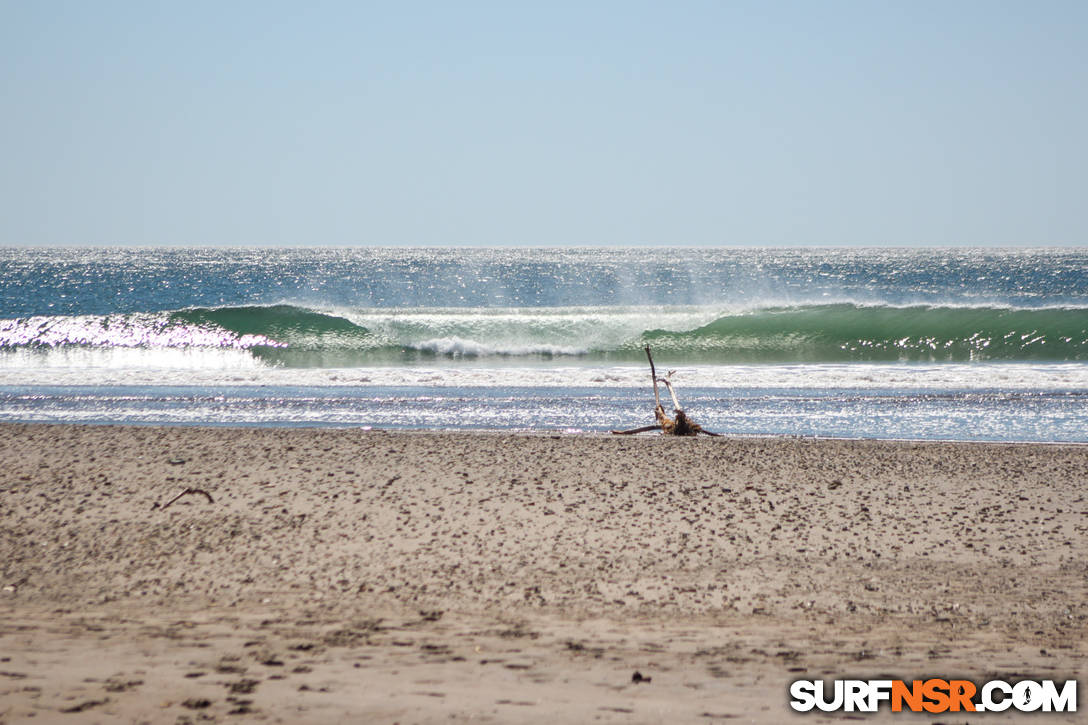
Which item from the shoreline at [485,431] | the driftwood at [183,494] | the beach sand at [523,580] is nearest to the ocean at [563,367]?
the shoreline at [485,431]

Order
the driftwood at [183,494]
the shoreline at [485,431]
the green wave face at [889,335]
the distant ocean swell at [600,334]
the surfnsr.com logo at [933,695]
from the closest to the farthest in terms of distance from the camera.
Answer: the surfnsr.com logo at [933,695] → the driftwood at [183,494] → the shoreline at [485,431] → the green wave face at [889,335] → the distant ocean swell at [600,334]

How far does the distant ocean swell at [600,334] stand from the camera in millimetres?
24234

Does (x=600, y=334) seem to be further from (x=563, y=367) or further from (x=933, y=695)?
(x=933, y=695)

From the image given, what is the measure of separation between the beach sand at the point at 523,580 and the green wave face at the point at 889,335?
1541cm

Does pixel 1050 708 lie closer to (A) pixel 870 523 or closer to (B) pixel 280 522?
(A) pixel 870 523

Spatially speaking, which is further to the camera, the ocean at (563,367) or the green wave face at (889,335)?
the green wave face at (889,335)

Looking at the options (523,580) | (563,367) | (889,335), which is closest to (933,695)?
(523,580)

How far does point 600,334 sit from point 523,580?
904 inches

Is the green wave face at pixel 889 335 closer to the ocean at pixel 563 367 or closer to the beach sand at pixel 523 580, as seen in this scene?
the ocean at pixel 563 367

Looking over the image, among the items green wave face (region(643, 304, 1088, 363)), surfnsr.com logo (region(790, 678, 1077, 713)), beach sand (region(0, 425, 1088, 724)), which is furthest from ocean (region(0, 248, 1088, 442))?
surfnsr.com logo (region(790, 678, 1077, 713))

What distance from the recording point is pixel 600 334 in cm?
2817

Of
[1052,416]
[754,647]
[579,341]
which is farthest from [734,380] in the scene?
[754,647]

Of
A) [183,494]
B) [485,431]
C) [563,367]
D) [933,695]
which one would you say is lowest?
[933,695]

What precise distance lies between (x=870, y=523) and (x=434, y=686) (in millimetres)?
3936
